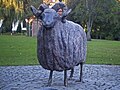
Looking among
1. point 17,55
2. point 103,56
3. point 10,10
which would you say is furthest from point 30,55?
point 10,10

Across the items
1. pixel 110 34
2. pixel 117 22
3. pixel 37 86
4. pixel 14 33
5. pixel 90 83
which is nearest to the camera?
pixel 37 86

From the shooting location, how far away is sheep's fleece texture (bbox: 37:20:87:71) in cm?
816

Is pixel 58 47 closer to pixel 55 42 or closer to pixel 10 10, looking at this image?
pixel 55 42

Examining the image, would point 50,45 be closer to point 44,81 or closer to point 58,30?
point 58,30

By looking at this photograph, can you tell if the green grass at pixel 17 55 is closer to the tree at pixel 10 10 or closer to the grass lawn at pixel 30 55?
the grass lawn at pixel 30 55

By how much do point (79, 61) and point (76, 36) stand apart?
0.71 meters

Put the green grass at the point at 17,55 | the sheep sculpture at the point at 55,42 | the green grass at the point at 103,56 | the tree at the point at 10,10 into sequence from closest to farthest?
1. the sheep sculpture at the point at 55,42
2. the green grass at the point at 17,55
3. the green grass at the point at 103,56
4. the tree at the point at 10,10

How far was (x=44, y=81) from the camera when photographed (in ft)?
31.7

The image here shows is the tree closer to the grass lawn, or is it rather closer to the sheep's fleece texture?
the grass lawn

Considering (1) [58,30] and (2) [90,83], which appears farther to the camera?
(2) [90,83]

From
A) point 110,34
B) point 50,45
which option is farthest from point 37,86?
point 110,34

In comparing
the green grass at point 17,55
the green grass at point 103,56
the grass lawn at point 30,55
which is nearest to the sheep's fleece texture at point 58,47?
the grass lawn at point 30,55

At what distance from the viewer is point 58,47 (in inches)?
322

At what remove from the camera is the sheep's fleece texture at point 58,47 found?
816 cm
